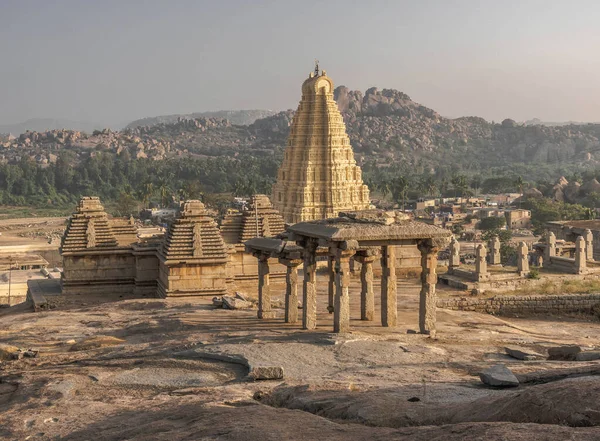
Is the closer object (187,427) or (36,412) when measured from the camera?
(187,427)

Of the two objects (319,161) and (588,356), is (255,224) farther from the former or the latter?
(319,161)

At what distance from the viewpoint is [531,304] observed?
80.4 ft

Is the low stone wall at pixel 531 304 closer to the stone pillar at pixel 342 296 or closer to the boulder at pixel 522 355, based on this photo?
the stone pillar at pixel 342 296

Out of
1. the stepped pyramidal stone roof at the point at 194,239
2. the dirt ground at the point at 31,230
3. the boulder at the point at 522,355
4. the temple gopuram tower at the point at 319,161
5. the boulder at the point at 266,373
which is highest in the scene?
the temple gopuram tower at the point at 319,161

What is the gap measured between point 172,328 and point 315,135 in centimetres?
3341

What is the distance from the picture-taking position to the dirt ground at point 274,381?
989cm

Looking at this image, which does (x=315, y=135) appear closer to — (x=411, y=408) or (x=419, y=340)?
(x=419, y=340)

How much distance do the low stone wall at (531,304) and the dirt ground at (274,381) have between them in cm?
262

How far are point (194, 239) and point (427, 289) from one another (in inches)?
319

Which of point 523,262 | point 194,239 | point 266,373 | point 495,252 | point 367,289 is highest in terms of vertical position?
point 194,239

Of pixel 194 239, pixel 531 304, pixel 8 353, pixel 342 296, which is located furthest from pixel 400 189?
pixel 8 353

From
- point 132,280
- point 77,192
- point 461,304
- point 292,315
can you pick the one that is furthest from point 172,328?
point 77,192

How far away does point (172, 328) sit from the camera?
60.3 ft

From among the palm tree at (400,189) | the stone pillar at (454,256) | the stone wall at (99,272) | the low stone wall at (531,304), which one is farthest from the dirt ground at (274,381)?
the palm tree at (400,189)
